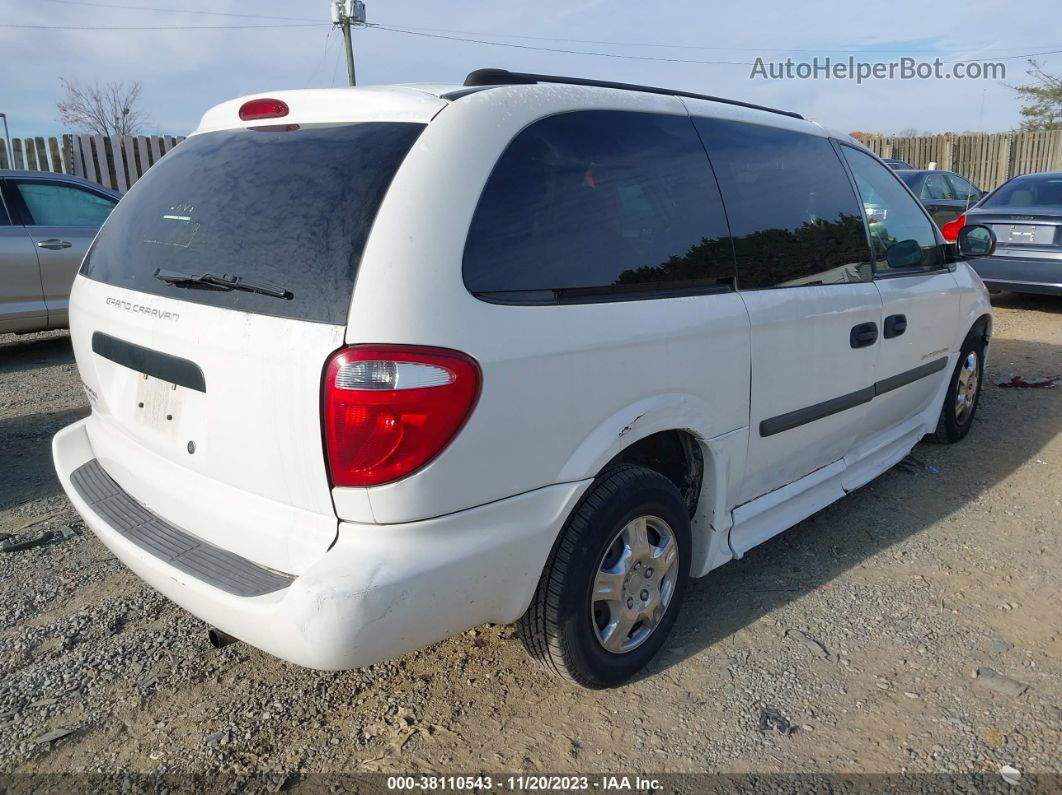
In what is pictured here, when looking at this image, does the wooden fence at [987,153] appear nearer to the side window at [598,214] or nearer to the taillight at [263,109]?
the side window at [598,214]

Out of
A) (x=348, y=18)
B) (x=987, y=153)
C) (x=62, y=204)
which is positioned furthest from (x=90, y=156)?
(x=987, y=153)

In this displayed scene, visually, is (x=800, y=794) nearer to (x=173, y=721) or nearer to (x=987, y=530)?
(x=173, y=721)

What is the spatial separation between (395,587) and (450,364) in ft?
1.79

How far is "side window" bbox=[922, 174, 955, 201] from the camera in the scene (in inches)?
488

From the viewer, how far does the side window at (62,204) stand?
6.99m

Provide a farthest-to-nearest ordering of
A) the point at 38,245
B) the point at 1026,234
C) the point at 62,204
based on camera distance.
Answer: the point at 1026,234 → the point at 62,204 → the point at 38,245

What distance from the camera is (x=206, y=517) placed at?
7.07 feet

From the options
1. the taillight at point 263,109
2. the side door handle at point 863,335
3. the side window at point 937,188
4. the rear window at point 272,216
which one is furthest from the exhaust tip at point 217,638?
the side window at point 937,188

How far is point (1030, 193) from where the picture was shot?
884 cm

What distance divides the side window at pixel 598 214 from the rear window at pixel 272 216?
0.30m

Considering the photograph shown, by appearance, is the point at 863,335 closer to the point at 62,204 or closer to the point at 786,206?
the point at 786,206

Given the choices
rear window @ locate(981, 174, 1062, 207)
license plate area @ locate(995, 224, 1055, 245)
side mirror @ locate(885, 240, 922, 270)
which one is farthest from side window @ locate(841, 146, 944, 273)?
rear window @ locate(981, 174, 1062, 207)

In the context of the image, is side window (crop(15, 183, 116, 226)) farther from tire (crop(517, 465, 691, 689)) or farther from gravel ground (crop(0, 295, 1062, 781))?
tire (crop(517, 465, 691, 689))

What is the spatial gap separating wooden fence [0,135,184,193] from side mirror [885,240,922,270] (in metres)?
12.7
